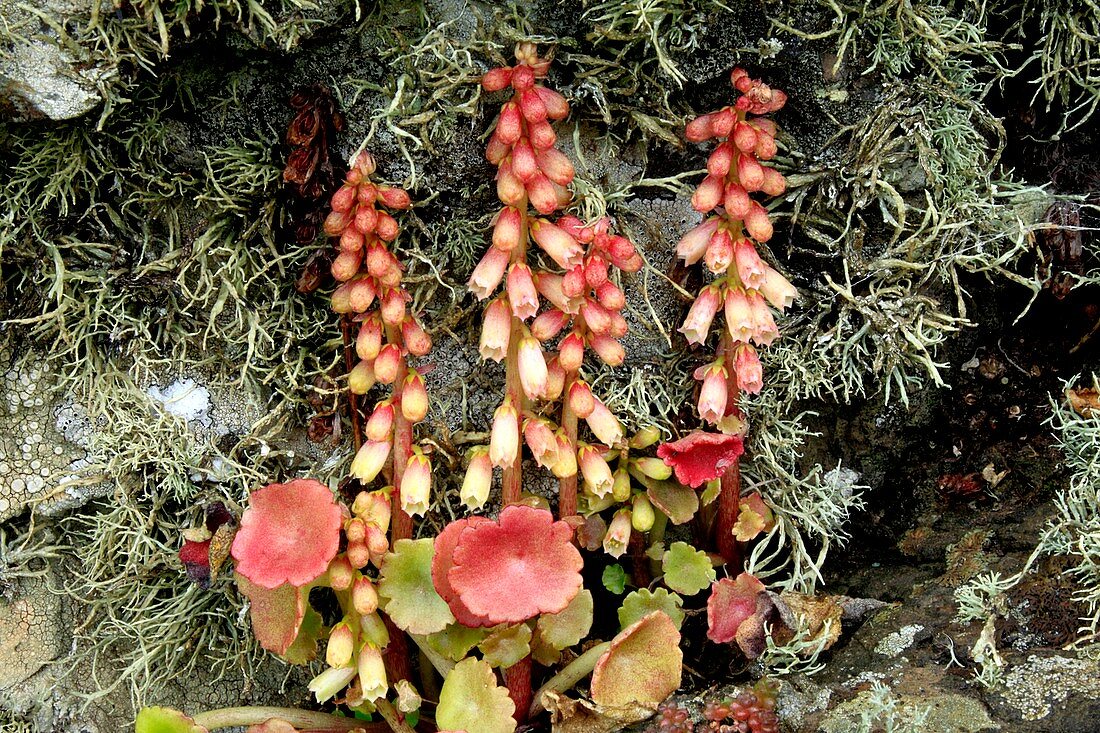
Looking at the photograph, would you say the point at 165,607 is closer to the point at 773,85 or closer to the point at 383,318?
the point at 383,318

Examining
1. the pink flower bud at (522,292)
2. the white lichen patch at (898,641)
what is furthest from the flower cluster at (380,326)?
the white lichen patch at (898,641)

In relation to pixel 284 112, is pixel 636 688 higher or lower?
lower

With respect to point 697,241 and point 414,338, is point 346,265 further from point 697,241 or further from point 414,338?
point 697,241

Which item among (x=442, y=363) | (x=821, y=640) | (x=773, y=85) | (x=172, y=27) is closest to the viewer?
(x=172, y=27)

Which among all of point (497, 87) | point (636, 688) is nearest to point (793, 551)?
point (636, 688)

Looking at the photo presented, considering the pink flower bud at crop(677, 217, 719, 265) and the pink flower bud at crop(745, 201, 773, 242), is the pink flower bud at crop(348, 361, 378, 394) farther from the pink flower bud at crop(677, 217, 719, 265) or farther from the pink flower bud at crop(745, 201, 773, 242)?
the pink flower bud at crop(745, 201, 773, 242)

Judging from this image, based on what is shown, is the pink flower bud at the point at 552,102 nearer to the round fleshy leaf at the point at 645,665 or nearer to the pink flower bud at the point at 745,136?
the pink flower bud at the point at 745,136
